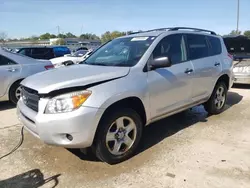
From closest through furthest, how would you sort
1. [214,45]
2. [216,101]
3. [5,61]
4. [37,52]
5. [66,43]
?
[214,45] < [216,101] < [5,61] < [37,52] < [66,43]

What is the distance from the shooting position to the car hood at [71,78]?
3.16m

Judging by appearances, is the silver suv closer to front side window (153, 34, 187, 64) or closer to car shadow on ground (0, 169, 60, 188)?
front side window (153, 34, 187, 64)

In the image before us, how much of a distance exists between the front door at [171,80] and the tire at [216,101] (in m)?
1.05

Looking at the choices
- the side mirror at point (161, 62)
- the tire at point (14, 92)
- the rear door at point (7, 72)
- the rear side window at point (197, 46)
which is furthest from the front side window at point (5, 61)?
the rear side window at point (197, 46)

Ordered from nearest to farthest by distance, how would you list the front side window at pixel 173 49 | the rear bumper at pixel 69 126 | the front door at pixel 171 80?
the rear bumper at pixel 69 126
the front door at pixel 171 80
the front side window at pixel 173 49

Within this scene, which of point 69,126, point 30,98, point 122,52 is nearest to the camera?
point 69,126

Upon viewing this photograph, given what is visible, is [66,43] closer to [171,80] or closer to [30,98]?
[171,80]

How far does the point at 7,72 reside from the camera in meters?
6.35

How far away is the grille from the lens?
3.33 meters

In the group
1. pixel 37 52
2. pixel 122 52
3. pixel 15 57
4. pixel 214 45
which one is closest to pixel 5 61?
pixel 15 57

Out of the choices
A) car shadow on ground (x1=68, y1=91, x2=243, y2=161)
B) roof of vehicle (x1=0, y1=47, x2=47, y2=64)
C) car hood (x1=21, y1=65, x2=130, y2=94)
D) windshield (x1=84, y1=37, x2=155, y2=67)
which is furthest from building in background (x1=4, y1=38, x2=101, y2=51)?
car hood (x1=21, y1=65, x2=130, y2=94)

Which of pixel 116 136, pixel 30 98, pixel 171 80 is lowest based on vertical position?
pixel 116 136

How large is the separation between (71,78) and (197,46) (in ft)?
8.90

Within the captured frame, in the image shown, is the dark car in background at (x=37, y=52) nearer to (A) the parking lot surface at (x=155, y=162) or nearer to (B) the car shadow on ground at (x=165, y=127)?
(A) the parking lot surface at (x=155, y=162)
